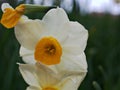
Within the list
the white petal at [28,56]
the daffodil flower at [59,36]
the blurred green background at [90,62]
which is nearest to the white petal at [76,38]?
the daffodil flower at [59,36]

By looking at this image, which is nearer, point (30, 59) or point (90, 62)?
point (30, 59)

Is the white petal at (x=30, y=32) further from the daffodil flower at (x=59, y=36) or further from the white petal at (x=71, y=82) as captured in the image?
the white petal at (x=71, y=82)

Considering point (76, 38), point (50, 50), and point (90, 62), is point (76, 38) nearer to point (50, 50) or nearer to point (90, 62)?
point (50, 50)

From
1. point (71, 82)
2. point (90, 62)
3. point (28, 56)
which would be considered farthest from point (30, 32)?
point (90, 62)

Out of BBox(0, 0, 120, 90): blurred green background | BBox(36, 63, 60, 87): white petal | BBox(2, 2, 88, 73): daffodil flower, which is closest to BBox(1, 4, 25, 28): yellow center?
BBox(2, 2, 88, 73): daffodil flower

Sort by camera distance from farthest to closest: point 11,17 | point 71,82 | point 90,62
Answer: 1. point 90,62
2. point 71,82
3. point 11,17

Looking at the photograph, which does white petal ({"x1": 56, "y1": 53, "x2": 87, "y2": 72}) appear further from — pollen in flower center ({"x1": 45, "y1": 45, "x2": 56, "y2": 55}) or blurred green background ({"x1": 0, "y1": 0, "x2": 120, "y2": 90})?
blurred green background ({"x1": 0, "y1": 0, "x2": 120, "y2": 90})
